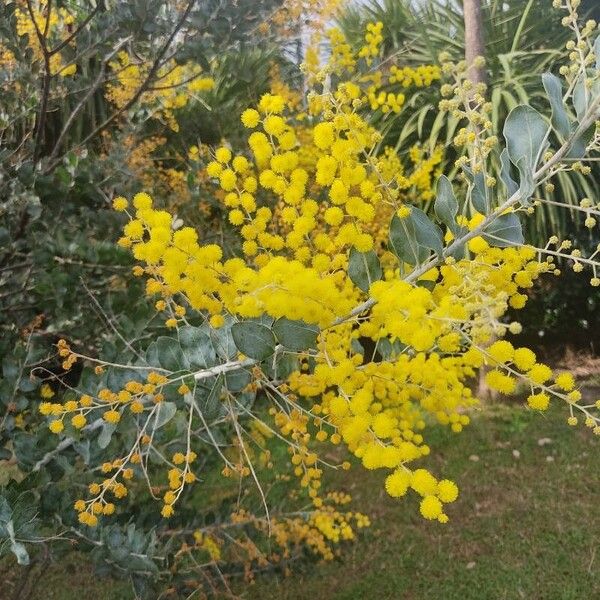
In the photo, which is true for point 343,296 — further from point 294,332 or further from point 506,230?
point 506,230

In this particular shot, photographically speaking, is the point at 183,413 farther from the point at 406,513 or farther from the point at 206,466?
the point at 406,513

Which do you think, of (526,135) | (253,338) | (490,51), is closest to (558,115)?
(526,135)

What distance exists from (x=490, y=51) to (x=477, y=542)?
17.3 ft

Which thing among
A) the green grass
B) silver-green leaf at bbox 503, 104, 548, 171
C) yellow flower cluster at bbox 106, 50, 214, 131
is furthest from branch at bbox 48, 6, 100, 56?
the green grass

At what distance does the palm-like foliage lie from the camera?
6.00 metres

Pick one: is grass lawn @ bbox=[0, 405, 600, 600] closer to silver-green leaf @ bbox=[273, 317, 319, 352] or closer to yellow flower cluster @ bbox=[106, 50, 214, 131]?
silver-green leaf @ bbox=[273, 317, 319, 352]

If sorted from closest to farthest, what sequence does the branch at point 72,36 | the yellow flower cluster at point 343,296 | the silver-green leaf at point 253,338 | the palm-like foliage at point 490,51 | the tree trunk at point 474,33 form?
the yellow flower cluster at point 343,296
the silver-green leaf at point 253,338
the branch at point 72,36
the tree trunk at point 474,33
the palm-like foliage at point 490,51

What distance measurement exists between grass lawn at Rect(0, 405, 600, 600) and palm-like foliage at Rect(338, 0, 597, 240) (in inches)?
91.2

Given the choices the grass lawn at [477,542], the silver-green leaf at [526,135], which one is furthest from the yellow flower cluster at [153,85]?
the grass lawn at [477,542]

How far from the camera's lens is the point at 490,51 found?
688 cm

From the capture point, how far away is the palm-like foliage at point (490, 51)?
6.00 m

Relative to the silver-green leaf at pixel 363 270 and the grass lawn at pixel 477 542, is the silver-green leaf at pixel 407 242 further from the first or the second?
the grass lawn at pixel 477 542

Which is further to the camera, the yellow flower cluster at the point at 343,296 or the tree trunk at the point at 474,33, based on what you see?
the tree trunk at the point at 474,33

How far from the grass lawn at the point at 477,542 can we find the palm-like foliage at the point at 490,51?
232 cm
